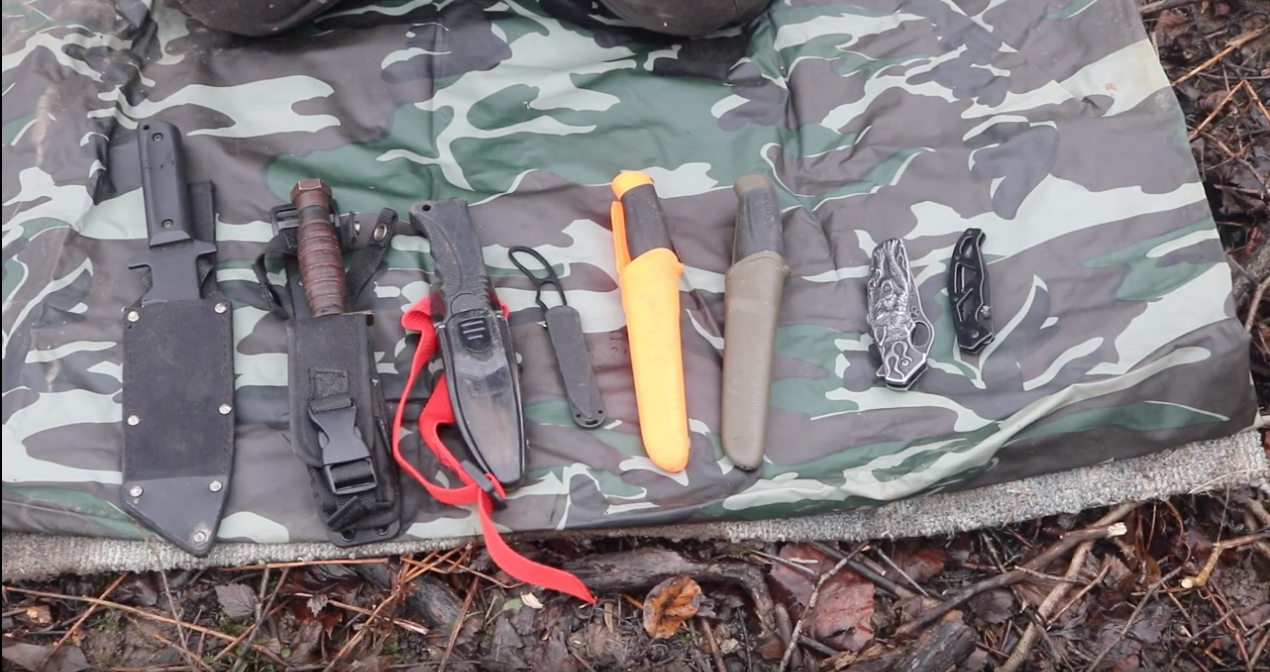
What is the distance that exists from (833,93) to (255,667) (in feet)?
7.50

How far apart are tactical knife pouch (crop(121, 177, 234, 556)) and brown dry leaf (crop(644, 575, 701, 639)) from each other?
1109 millimetres

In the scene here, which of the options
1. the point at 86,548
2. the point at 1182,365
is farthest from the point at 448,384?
the point at 1182,365

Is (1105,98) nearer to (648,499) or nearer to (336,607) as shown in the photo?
(648,499)

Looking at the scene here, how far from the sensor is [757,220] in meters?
2.86

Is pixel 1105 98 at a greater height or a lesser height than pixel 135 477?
greater

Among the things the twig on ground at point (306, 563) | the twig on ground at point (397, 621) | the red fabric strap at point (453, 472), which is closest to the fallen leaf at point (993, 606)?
the red fabric strap at point (453, 472)

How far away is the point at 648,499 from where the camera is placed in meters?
2.63

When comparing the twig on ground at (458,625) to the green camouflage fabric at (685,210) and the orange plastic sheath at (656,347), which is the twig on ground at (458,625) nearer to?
the green camouflage fabric at (685,210)

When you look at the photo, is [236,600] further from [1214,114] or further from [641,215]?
[1214,114]

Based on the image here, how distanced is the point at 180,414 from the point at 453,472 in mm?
721

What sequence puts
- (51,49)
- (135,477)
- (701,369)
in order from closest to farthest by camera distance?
1. (135,477)
2. (701,369)
3. (51,49)

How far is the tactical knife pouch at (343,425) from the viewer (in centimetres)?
252

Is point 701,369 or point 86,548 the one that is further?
point 701,369

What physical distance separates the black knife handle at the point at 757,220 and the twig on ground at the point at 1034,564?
40.2 inches
